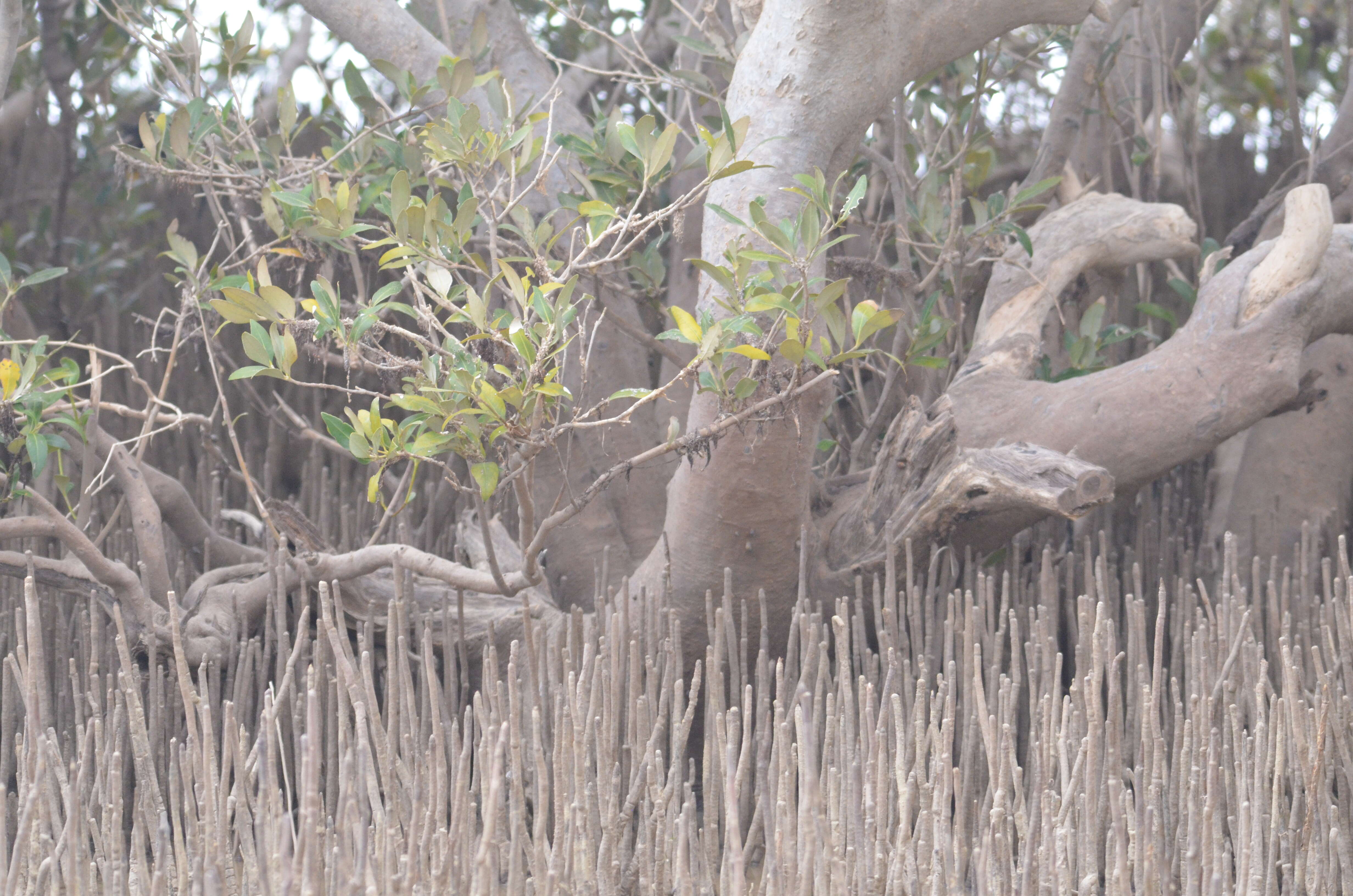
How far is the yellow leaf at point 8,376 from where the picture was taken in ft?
5.28

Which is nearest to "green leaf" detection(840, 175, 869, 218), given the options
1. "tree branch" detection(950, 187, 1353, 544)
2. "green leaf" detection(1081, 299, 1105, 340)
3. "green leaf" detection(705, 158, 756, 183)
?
"green leaf" detection(705, 158, 756, 183)

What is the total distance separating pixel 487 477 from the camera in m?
1.55

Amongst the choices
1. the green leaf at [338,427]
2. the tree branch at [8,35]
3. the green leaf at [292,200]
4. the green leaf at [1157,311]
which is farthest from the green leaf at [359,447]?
the green leaf at [1157,311]

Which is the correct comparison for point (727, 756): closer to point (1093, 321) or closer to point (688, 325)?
point (688, 325)

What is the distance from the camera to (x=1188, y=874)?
1.25 m

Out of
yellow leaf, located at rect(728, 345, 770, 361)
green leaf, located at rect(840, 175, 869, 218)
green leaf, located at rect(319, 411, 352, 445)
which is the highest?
green leaf, located at rect(840, 175, 869, 218)

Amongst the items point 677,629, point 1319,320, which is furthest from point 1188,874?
Result: point 1319,320

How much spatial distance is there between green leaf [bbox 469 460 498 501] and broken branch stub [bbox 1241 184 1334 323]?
1.18 metres

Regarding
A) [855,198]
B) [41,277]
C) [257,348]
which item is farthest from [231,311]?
[855,198]

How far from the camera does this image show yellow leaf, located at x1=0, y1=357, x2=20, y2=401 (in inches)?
63.4

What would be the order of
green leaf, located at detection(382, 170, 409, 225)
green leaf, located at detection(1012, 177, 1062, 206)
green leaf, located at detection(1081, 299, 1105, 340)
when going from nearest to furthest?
green leaf, located at detection(382, 170, 409, 225)
green leaf, located at detection(1012, 177, 1062, 206)
green leaf, located at detection(1081, 299, 1105, 340)

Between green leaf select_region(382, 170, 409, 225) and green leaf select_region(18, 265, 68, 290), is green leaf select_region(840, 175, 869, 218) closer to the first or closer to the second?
green leaf select_region(382, 170, 409, 225)

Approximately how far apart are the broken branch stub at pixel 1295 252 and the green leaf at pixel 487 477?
3.87ft

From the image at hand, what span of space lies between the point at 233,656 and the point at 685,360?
83 cm
